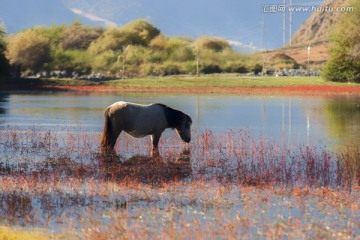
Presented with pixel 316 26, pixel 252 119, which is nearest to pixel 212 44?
pixel 252 119

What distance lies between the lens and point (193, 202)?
12234mm

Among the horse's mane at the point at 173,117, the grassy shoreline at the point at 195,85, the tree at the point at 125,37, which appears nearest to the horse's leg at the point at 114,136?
the horse's mane at the point at 173,117

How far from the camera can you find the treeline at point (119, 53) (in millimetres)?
81188

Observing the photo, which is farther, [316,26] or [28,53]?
[316,26]

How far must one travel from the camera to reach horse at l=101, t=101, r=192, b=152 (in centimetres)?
1828

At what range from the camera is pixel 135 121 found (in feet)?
60.8

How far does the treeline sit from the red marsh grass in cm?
5685

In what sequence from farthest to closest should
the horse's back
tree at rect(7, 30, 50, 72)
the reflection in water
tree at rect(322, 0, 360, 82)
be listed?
tree at rect(7, 30, 50, 72), tree at rect(322, 0, 360, 82), the reflection in water, the horse's back

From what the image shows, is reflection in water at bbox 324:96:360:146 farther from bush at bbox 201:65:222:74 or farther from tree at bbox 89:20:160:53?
tree at bbox 89:20:160:53

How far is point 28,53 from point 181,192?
71.8 meters

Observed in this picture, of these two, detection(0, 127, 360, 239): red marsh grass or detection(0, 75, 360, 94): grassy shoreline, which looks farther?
detection(0, 75, 360, 94): grassy shoreline

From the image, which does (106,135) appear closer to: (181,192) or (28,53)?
(181,192)

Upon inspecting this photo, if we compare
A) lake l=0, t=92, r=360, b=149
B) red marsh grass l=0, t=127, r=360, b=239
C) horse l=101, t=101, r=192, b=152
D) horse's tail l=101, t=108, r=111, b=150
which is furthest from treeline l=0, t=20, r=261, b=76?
red marsh grass l=0, t=127, r=360, b=239

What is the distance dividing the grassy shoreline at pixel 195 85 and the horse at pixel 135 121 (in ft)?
123
